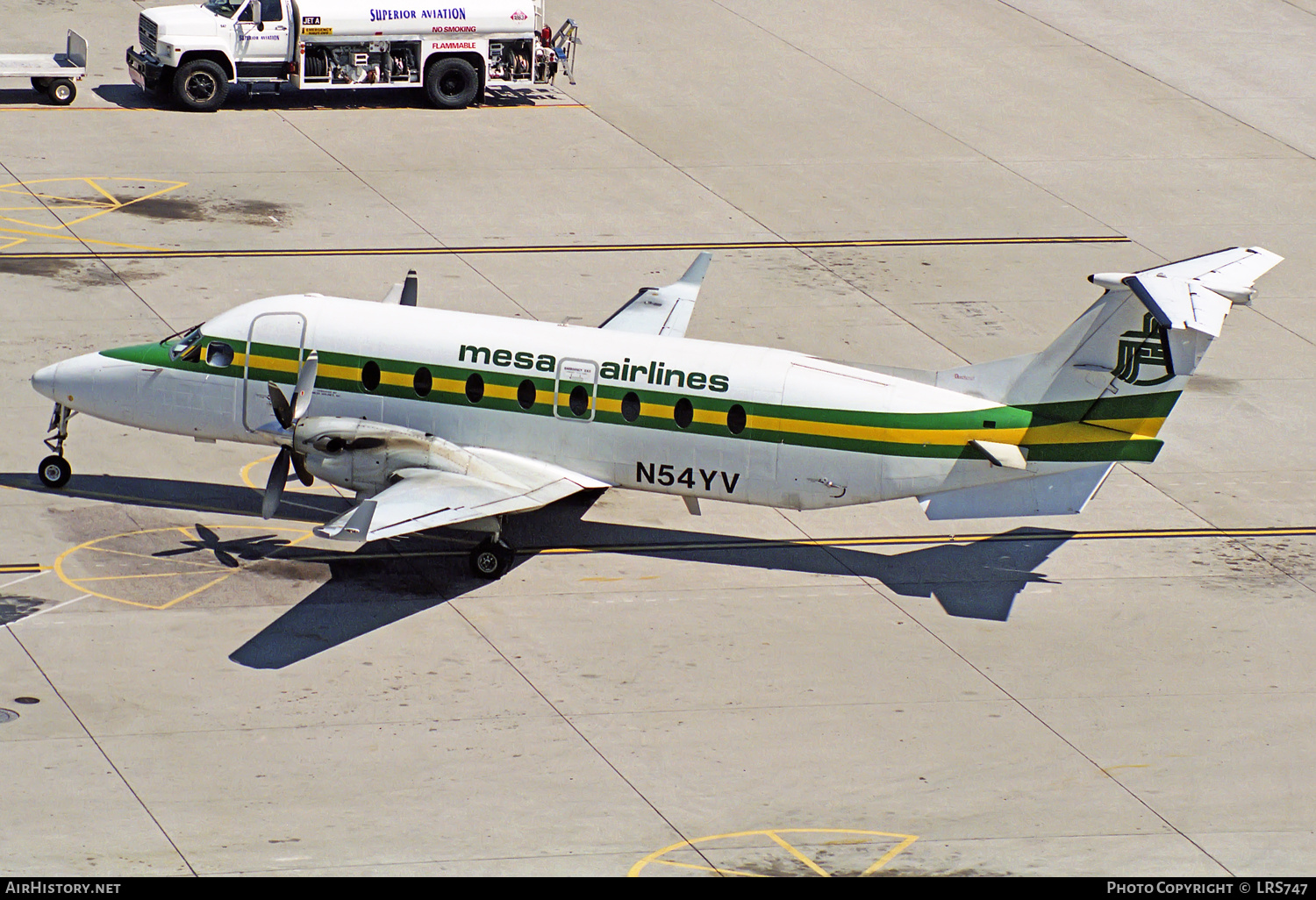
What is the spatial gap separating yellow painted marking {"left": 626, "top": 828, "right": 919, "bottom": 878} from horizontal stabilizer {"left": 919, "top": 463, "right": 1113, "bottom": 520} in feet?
20.9

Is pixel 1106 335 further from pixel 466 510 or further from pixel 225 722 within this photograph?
pixel 225 722

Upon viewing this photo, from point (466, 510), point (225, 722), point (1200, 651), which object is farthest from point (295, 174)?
point (1200, 651)

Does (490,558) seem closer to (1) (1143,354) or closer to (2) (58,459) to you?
(2) (58,459)

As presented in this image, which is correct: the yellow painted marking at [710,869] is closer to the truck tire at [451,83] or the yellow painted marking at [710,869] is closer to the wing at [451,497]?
the wing at [451,497]

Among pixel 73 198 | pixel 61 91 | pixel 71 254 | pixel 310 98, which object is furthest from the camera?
pixel 310 98

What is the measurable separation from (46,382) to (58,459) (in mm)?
1187

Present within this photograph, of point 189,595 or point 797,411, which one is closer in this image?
point 189,595

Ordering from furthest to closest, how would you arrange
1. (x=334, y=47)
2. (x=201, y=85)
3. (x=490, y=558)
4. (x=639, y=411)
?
(x=334, y=47), (x=201, y=85), (x=639, y=411), (x=490, y=558)

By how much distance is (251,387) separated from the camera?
25.3 metres

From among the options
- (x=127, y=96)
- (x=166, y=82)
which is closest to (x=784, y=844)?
(x=166, y=82)

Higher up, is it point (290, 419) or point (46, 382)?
point (290, 419)

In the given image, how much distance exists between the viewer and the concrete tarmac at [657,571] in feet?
62.2

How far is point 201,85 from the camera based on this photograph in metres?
42.1

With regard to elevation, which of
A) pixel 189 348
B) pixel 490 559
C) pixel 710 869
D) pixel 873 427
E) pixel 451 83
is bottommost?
pixel 710 869
